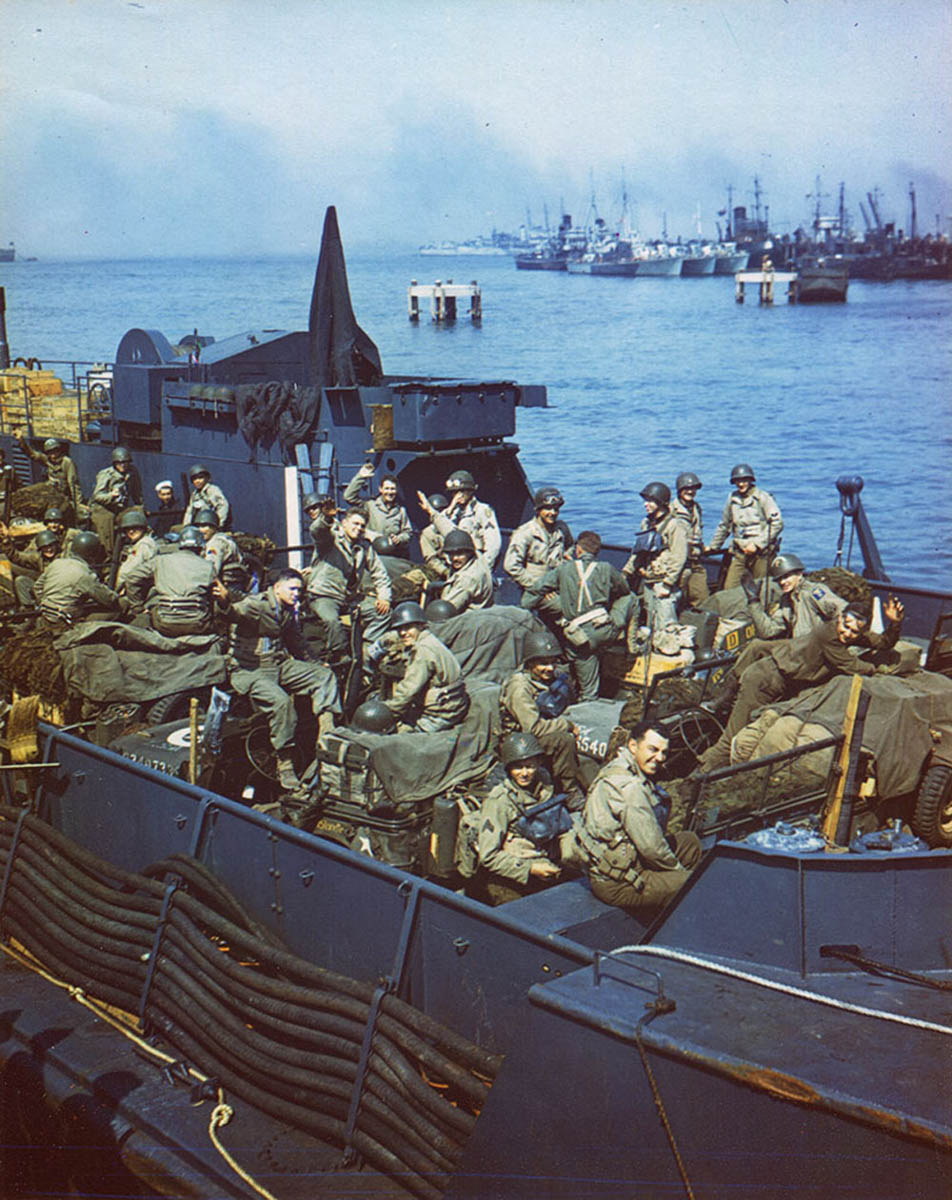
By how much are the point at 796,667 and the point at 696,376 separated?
6889cm

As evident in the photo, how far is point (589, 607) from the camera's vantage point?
11867mm

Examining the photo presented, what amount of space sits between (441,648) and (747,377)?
67236mm

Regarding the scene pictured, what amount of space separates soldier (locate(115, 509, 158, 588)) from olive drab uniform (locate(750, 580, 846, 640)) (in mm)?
5665

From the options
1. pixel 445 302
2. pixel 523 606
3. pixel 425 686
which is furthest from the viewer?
pixel 445 302

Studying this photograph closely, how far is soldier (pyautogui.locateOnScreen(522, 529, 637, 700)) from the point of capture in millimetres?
11781

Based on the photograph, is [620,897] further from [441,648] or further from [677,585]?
[677,585]

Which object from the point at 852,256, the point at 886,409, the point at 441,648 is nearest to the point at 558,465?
the point at 886,409

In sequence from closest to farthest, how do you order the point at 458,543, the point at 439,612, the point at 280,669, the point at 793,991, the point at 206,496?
the point at 793,991
the point at 280,669
the point at 439,612
the point at 458,543
the point at 206,496

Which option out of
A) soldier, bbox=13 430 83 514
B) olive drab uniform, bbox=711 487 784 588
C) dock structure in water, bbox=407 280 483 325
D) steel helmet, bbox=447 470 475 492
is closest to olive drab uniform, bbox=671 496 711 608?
olive drab uniform, bbox=711 487 784 588

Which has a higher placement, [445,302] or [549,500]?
[445,302]

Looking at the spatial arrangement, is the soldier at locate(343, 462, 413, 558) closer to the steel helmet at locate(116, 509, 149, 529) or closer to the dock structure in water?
the steel helmet at locate(116, 509, 149, 529)

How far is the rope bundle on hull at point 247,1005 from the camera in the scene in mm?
6898

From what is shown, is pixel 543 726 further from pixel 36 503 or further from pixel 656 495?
pixel 36 503

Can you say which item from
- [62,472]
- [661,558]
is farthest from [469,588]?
[62,472]
